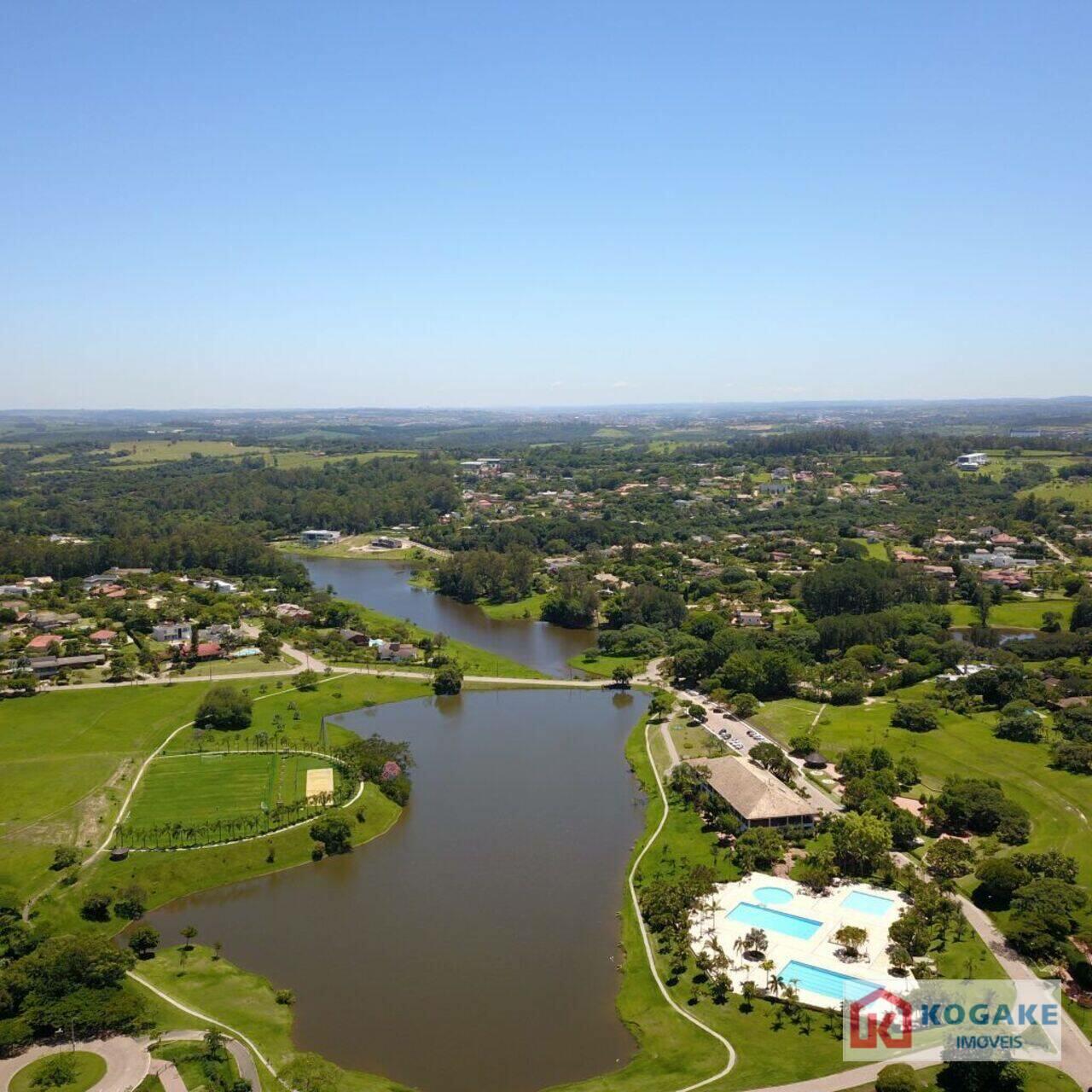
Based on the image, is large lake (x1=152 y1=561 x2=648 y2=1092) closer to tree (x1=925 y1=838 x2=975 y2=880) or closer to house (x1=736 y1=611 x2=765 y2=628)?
tree (x1=925 y1=838 x2=975 y2=880)

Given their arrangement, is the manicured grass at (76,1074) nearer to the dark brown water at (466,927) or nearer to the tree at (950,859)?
the dark brown water at (466,927)

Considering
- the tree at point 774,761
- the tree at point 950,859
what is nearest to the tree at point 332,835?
the tree at point 774,761

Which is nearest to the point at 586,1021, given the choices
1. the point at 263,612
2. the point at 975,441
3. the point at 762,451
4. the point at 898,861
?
the point at 898,861

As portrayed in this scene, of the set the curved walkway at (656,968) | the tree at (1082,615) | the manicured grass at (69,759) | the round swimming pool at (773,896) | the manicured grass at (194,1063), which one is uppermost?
the tree at (1082,615)

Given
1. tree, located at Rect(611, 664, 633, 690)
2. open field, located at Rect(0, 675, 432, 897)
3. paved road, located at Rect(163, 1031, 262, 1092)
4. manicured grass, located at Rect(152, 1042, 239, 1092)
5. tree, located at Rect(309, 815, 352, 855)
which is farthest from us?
tree, located at Rect(611, 664, 633, 690)

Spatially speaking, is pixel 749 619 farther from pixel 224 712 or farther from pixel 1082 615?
pixel 224 712

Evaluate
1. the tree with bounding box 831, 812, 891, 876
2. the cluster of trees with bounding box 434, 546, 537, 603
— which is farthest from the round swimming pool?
the cluster of trees with bounding box 434, 546, 537, 603

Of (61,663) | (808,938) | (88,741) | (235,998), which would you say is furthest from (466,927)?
(61,663)
